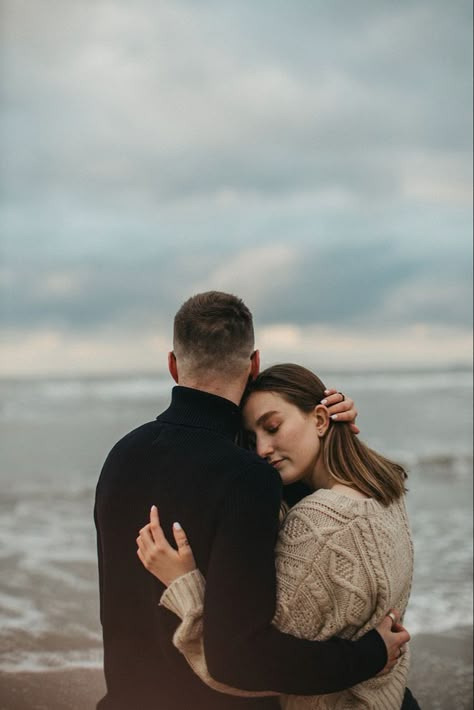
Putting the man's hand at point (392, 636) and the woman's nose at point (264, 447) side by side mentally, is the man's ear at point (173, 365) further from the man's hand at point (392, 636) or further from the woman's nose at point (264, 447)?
the man's hand at point (392, 636)

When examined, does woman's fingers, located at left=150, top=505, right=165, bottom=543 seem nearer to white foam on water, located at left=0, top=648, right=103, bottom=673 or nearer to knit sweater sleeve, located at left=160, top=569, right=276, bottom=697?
knit sweater sleeve, located at left=160, top=569, right=276, bottom=697

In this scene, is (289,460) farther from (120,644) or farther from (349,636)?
(120,644)

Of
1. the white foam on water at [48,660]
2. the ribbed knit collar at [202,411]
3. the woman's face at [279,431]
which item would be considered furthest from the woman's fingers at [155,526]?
the white foam on water at [48,660]

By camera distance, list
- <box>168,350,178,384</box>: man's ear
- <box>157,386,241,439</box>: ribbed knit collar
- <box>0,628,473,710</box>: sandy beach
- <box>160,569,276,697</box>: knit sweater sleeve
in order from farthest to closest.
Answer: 1. <box>0,628,473,710</box>: sandy beach
2. <box>168,350,178,384</box>: man's ear
3. <box>157,386,241,439</box>: ribbed knit collar
4. <box>160,569,276,697</box>: knit sweater sleeve

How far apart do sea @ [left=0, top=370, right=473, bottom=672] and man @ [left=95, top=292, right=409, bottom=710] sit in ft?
9.13

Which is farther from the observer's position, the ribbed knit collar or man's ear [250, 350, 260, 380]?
man's ear [250, 350, 260, 380]

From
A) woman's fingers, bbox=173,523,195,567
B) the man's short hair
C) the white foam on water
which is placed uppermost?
the man's short hair

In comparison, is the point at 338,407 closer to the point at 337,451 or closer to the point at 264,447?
the point at 337,451

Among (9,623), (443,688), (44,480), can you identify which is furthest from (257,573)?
(44,480)

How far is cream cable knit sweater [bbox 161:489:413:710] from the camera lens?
87.9 inches

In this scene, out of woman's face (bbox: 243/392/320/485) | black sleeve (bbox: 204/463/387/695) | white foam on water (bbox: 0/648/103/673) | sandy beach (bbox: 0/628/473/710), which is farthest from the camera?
white foam on water (bbox: 0/648/103/673)

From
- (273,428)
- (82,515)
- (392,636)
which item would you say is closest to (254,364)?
(273,428)

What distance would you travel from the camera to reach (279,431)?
2.62 m

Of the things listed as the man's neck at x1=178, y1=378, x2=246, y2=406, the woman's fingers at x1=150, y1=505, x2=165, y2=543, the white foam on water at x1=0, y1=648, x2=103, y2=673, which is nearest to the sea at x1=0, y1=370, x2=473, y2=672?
the white foam on water at x1=0, y1=648, x2=103, y2=673
